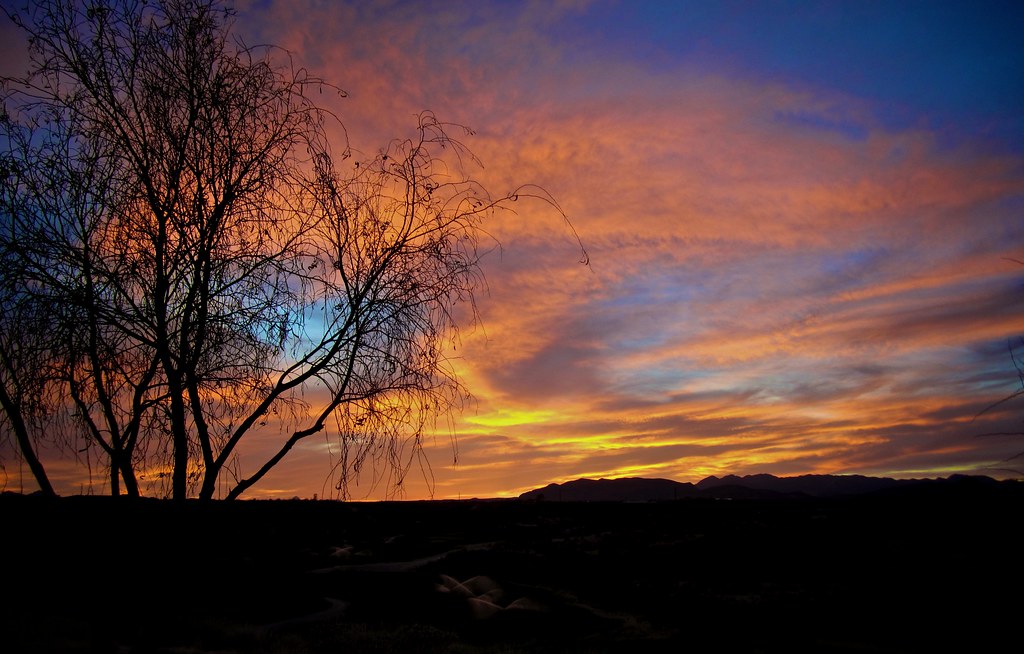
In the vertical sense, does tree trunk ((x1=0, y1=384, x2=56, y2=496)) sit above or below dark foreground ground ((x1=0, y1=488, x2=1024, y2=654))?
above

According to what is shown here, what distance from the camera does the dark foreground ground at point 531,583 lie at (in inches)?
155

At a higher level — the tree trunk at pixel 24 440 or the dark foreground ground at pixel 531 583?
the tree trunk at pixel 24 440

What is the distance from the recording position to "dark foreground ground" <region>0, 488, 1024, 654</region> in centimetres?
394

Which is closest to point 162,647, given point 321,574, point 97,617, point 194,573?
point 97,617

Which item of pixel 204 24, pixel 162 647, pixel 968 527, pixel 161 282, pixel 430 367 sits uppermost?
pixel 204 24

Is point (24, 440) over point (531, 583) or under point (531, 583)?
over

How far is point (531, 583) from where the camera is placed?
5879 mm

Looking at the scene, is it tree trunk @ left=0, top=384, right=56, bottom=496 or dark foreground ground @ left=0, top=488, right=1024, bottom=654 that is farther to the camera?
tree trunk @ left=0, top=384, right=56, bottom=496

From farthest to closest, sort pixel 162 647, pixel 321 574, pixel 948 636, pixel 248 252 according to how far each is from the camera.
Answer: pixel 248 252 → pixel 321 574 → pixel 162 647 → pixel 948 636

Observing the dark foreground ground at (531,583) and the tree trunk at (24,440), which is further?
the tree trunk at (24,440)

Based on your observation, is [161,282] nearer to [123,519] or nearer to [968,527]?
[123,519]

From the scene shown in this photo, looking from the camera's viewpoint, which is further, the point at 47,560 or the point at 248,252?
the point at 248,252

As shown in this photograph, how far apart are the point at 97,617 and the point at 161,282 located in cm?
311

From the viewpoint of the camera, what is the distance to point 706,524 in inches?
303
